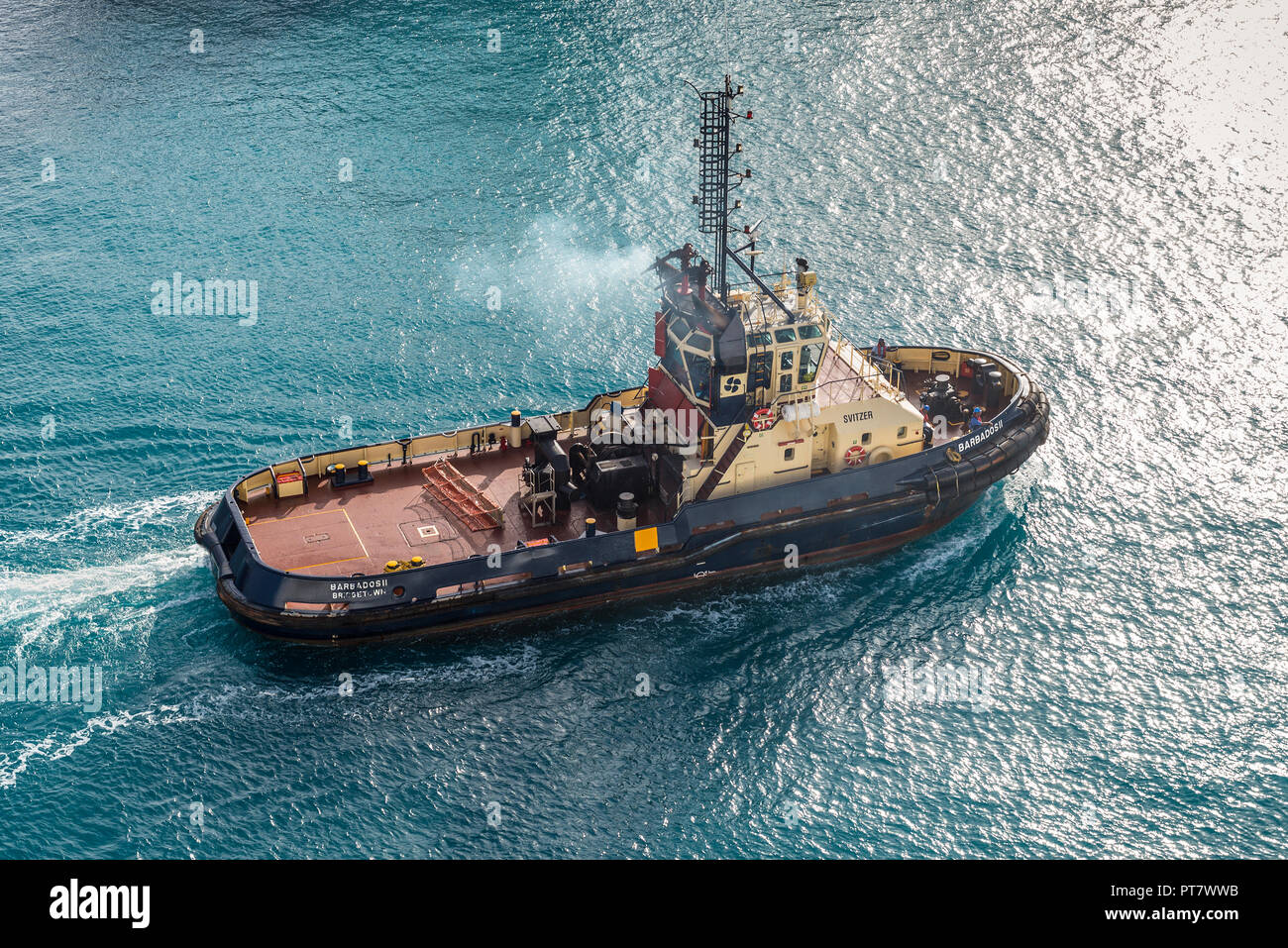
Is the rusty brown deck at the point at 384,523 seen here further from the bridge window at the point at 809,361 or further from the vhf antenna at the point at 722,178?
the vhf antenna at the point at 722,178

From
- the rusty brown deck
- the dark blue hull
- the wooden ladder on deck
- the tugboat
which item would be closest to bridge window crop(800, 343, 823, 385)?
the tugboat

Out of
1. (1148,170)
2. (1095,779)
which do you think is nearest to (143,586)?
(1095,779)

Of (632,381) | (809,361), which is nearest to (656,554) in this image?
(809,361)

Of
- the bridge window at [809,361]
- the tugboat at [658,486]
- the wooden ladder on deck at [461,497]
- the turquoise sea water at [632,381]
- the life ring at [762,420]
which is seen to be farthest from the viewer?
the bridge window at [809,361]

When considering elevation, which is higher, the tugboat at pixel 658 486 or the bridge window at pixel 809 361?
the bridge window at pixel 809 361

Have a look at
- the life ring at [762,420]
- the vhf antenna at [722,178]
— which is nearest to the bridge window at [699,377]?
the life ring at [762,420]
